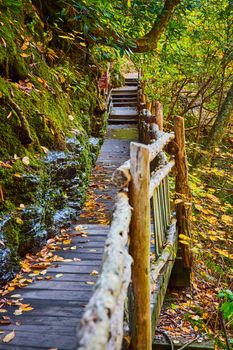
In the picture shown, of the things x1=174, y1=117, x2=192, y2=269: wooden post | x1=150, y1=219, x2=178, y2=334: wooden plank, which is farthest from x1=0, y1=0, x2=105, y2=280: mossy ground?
x1=174, y1=117, x2=192, y2=269: wooden post

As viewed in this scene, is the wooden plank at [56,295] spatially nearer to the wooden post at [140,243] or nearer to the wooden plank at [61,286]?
the wooden plank at [61,286]

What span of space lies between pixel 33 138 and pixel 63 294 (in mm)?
2274

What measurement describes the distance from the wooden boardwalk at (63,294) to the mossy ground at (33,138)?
386 millimetres

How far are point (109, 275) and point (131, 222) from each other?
3.11 ft

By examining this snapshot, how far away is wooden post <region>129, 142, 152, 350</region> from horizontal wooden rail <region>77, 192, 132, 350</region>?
0.26 m

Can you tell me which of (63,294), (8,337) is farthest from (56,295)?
(8,337)

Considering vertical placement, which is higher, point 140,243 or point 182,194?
point 140,243

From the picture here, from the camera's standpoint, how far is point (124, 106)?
17656 mm

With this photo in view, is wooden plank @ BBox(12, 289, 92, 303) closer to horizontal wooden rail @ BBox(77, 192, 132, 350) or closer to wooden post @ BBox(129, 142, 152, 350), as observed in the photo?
wooden post @ BBox(129, 142, 152, 350)

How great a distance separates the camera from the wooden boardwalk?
9.74ft

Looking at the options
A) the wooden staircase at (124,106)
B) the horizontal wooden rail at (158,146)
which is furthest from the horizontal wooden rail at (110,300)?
the wooden staircase at (124,106)

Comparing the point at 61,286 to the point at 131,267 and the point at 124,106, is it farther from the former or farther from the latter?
the point at 124,106

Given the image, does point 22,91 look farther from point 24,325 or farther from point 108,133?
point 108,133

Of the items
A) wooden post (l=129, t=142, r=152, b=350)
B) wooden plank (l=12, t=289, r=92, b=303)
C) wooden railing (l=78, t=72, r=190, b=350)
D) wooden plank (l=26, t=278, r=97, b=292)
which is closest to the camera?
wooden railing (l=78, t=72, r=190, b=350)
